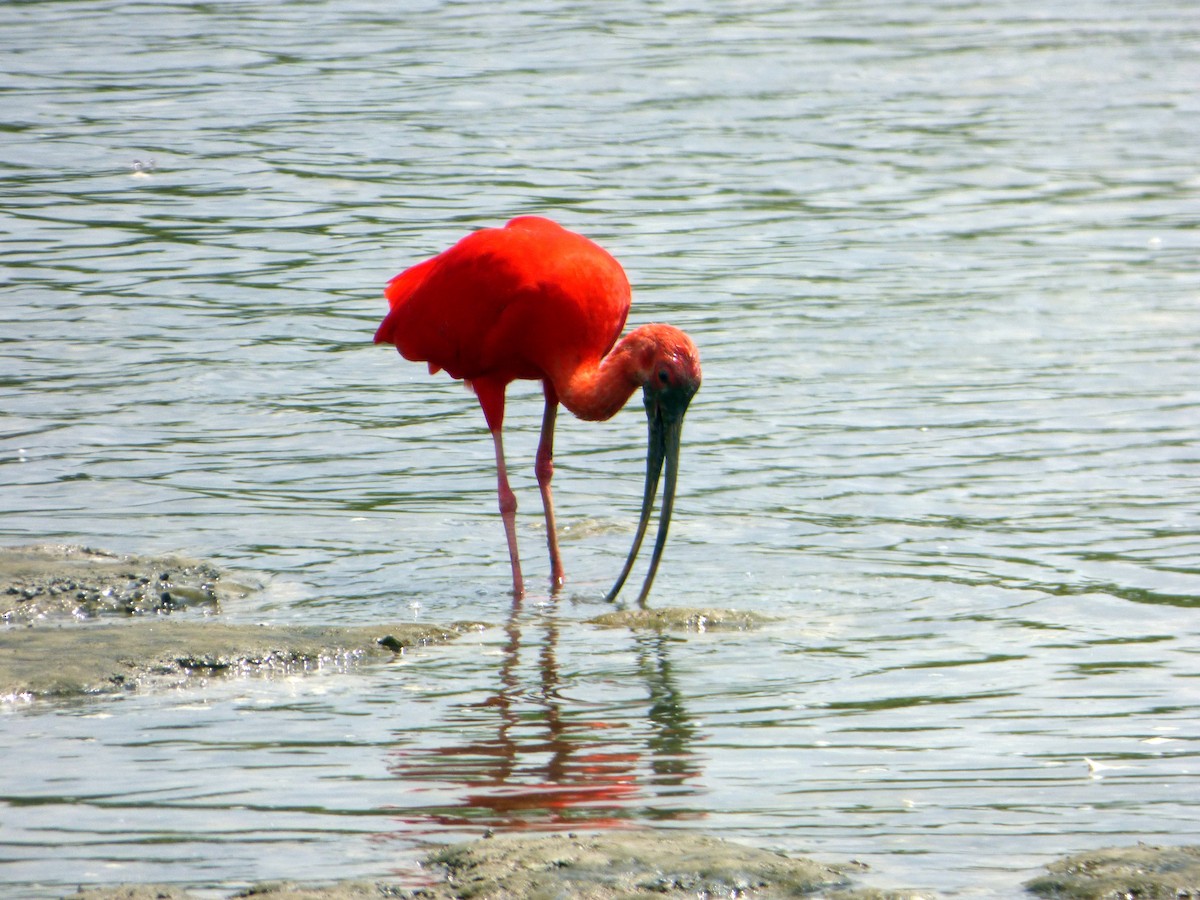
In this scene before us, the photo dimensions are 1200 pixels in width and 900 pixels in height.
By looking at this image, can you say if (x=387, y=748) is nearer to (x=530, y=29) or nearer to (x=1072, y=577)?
(x=1072, y=577)

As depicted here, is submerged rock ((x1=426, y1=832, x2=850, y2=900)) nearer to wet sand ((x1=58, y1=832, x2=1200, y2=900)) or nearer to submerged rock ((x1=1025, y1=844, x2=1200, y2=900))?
wet sand ((x1=58, y1=832, x2=1200, y2=900))

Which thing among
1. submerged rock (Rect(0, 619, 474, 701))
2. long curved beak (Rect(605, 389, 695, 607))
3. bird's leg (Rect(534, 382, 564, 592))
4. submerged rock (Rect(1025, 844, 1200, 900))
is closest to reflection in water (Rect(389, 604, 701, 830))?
submerged rock (Rect(0, 619, 474, 701))

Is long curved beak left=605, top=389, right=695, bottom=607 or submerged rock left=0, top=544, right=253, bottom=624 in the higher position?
long curved beak left=605, top=389, right=695, bottom=607

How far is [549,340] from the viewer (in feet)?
26.2

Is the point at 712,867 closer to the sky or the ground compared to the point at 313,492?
closer to the sky

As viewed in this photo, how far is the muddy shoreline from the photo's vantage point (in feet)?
14.8

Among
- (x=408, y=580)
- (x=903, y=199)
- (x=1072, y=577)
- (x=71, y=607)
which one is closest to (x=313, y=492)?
(x=408, y=580)

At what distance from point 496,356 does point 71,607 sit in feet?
6.31

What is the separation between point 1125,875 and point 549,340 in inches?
155

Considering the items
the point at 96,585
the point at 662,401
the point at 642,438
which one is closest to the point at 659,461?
the point at 662,401

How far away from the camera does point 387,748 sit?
5891 millimetres

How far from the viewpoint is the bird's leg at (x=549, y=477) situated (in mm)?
8219

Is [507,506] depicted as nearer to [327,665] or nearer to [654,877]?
[327,665]

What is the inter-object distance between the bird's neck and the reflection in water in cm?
122
